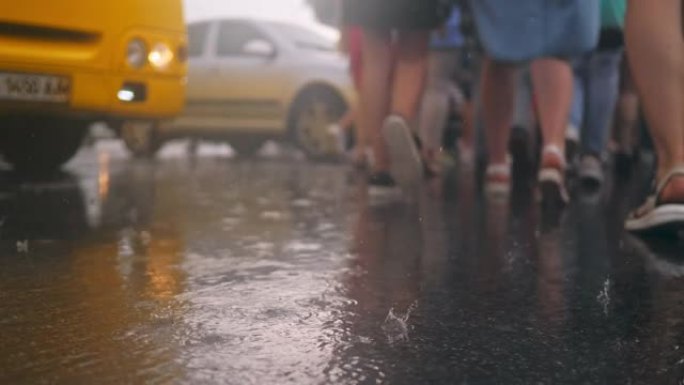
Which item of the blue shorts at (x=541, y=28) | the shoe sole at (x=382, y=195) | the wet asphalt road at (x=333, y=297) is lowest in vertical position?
the shoe sole at (x=382, y=195)

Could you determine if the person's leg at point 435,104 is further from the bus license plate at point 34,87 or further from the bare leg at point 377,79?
the bus license plate at point 34,87

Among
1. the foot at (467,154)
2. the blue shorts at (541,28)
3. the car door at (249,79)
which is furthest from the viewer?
the car door at (249,79)

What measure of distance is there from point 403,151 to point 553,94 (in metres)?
0.75

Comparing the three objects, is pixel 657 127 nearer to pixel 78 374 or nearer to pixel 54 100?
pixel 78 374

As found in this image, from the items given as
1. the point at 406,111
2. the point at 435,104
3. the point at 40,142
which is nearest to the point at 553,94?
the point at 406,111

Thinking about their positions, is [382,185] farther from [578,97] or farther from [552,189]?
[578,97]

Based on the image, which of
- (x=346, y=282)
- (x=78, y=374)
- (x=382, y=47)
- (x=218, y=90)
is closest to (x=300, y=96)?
→ (x=218, y=90)

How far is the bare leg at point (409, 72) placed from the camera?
16.7 feet

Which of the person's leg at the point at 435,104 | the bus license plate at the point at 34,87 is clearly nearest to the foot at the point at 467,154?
the person's leg at the point at 435,104

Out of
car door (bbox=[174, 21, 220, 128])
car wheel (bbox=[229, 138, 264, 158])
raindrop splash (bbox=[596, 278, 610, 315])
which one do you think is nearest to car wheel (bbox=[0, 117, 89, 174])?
car door (bbox=[174, 21, 220, 128])

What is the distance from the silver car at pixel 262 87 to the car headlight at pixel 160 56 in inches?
149

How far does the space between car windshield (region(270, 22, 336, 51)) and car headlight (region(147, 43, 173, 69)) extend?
4680 millimetres

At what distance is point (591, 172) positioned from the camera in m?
5.92

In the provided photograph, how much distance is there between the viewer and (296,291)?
2404 millimetres
